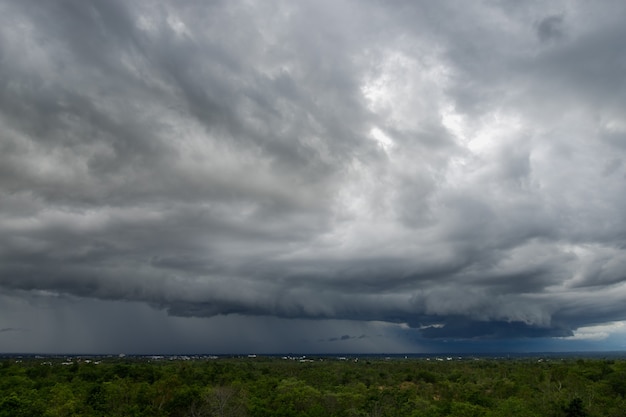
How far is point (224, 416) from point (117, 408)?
793 inches

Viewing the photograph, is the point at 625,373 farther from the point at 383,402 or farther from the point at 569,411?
the point at 383,402

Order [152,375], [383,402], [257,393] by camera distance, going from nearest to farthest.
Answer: [383,402], [257,393], [152,375]

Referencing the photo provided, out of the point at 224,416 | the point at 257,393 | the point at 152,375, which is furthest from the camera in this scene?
the point at 152,375

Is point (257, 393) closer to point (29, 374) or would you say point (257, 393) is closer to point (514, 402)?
point (514, 402)

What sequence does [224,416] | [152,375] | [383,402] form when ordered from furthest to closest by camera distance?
[152,375]
[383,402]
[224,416]

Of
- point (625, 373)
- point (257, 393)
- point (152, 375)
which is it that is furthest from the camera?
point (152, 375)

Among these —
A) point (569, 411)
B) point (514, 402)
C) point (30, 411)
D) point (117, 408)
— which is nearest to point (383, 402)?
point (514, 402)

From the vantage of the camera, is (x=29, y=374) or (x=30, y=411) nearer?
(x=30, y=411)

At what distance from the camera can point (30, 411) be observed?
66750mm

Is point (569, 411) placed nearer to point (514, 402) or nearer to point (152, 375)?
point (514, 402)

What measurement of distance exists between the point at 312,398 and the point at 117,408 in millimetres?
33472

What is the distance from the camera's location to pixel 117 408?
81.1 m

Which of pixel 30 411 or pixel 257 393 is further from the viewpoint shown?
pixel 257 393

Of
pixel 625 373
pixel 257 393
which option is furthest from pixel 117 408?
pixel 625 373
